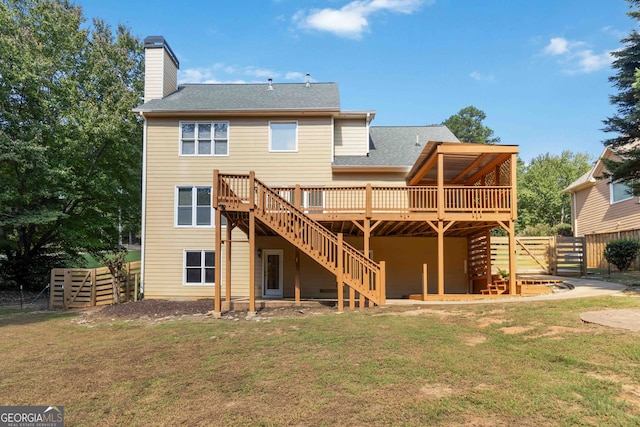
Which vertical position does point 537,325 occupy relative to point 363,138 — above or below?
below

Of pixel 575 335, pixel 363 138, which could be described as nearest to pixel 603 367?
pixel 575 335

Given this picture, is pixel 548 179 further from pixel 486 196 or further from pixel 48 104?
pixel 48 104

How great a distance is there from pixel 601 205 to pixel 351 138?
15877mm

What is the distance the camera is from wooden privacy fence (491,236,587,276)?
1716 cm

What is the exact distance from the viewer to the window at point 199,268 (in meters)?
15.0

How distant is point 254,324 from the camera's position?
30.8ft

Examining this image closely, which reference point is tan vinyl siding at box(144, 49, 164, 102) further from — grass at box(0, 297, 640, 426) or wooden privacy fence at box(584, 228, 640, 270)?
wooden privacy fence at box(584, 228, 640, 270)

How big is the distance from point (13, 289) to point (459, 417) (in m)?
19.9

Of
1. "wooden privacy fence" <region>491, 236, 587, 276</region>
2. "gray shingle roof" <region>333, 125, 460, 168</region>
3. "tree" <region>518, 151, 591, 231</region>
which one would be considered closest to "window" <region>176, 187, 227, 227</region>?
"gray shingle roof" <region>333, 125, 460, 168</region>

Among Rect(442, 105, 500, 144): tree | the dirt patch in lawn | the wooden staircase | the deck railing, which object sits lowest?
the dirt patch in lawn

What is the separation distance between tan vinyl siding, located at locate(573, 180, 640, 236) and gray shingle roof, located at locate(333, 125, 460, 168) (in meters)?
9.19

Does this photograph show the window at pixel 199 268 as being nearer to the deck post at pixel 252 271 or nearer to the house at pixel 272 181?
the house at pixel 272 181

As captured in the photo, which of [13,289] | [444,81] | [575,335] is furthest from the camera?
[444,81]

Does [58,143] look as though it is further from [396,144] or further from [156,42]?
[396,144]
